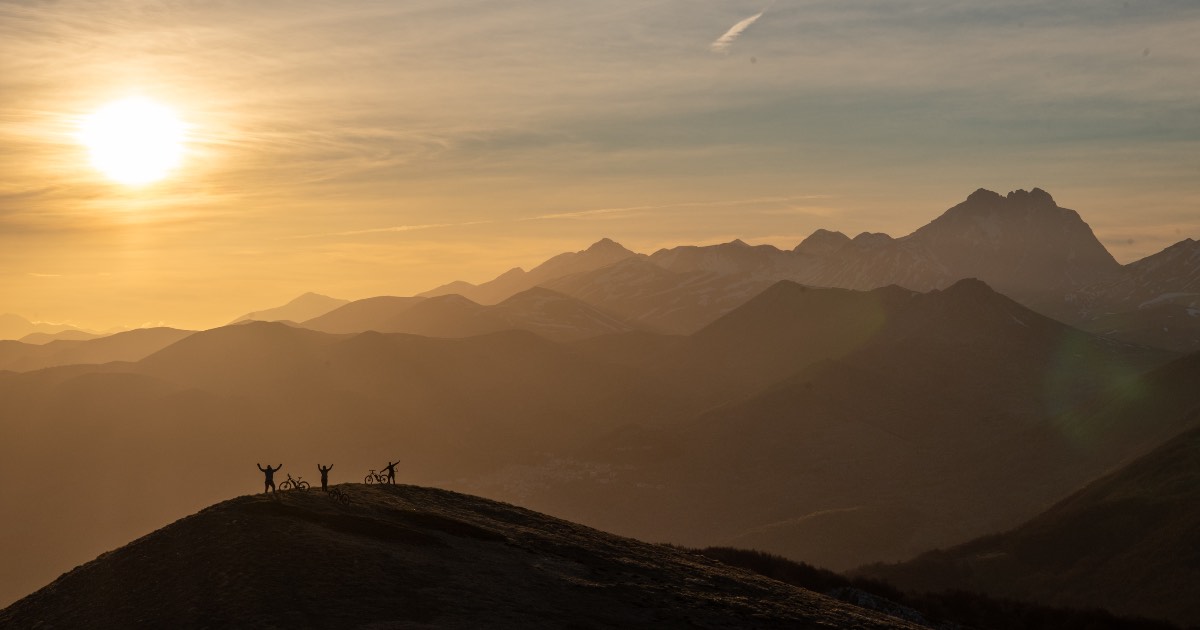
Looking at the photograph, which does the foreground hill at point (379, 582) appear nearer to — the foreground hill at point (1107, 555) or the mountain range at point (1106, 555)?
the foreground hill at point (1107, 555)

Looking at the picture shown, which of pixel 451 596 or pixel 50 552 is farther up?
pixel 451 596

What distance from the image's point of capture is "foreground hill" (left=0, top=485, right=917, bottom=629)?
27750 mm

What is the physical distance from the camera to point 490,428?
581ft

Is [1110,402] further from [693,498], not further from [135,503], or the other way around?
[135,503]

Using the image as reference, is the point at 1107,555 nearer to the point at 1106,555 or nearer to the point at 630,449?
the point at 1106,555

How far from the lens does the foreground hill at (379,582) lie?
2775 cm

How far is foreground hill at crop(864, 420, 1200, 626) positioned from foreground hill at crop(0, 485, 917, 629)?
111 ft

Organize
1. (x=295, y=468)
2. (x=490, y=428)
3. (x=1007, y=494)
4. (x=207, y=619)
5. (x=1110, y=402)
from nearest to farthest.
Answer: (x=207, y=619) < (x=1007, y=494) < (x=1110, y=402) < (x=295, y=468) < (x=490, y=428)

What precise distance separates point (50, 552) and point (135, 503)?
16.1m

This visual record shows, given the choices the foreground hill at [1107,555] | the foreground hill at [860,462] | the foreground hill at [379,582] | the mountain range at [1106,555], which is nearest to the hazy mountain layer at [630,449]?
the foreground hill at [860,462]

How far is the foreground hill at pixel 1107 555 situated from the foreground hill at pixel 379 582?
33.7 metres

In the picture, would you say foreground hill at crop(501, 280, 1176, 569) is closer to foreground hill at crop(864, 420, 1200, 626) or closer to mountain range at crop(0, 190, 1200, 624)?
mountain range at crop(0, 190, 1200, 624)

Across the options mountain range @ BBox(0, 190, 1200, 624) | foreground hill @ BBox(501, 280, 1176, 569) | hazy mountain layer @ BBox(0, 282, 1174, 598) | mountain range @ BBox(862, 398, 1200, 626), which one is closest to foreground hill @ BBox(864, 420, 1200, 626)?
mountain range @ BBox(862, 398, 1200, 626)

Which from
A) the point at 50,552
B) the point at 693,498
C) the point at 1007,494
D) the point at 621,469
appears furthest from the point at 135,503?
the point at 1007,494
